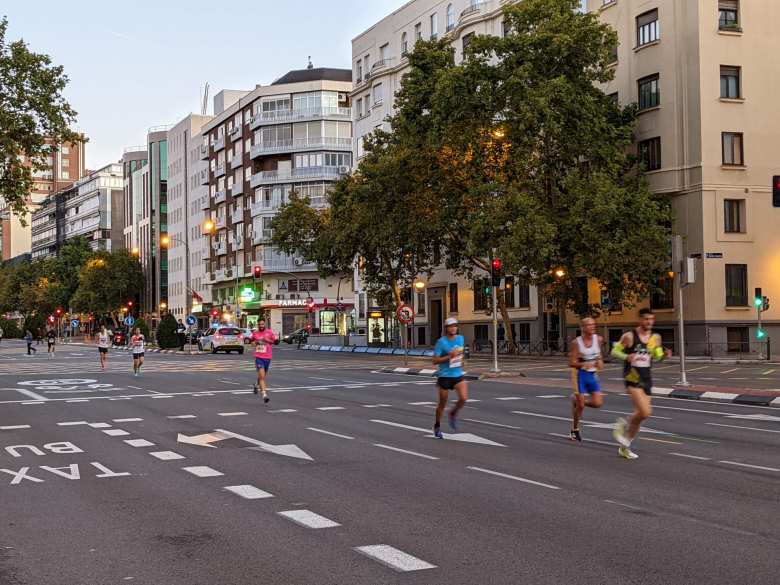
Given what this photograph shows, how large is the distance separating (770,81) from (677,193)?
677 centimetres

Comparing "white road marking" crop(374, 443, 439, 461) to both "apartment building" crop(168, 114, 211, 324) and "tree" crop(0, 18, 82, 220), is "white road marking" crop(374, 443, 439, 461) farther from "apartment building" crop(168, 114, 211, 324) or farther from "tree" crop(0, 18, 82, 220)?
"apartment building" crop(168, 114, 211, 324)

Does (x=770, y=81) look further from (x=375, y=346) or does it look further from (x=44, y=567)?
(x=44, y=567)

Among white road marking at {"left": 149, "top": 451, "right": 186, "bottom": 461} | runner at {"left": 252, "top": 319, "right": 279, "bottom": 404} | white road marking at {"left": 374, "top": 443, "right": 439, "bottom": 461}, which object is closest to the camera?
white road marking at {"left": 374, "top": 443, "right": 439, "bottom": 461}

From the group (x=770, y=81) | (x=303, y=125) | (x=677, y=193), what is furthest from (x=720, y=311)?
(x=303, y=125)

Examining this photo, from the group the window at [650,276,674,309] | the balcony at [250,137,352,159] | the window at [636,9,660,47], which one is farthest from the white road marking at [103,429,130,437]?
the balcony at [250,137,352,159]

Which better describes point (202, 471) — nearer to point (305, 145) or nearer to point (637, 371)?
point (637, 371)

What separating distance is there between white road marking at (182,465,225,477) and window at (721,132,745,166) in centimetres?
3758

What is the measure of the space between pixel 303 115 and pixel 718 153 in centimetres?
5974

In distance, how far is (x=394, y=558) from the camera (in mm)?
7258

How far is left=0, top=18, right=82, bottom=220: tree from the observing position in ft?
119

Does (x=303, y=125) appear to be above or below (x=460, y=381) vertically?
above

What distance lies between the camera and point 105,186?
6127 inches

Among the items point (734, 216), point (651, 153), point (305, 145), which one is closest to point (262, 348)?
point (734, 216)

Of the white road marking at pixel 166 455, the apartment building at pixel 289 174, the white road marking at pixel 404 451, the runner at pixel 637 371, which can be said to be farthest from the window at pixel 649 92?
the apartment building at pixel 289 174
